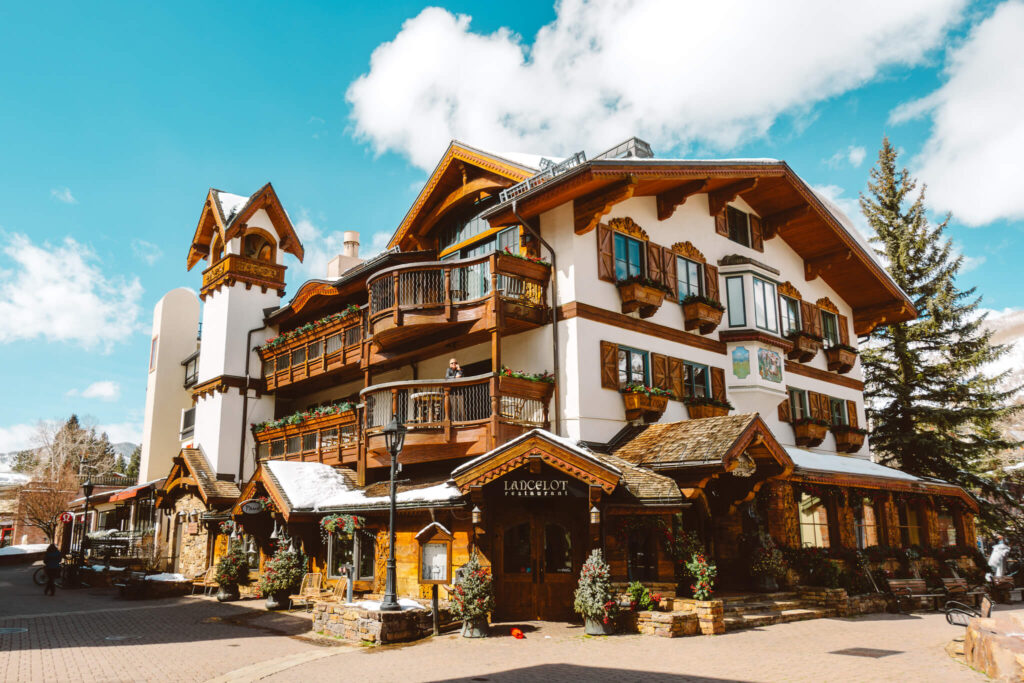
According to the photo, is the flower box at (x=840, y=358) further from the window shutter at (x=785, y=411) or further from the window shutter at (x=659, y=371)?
the window shutter at (x=659, y=371)

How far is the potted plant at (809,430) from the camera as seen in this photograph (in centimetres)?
2472

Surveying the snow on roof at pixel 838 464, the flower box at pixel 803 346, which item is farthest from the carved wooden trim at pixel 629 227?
the snow on roof at pixel 838 464

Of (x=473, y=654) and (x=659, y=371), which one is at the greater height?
(x=659, y=371)

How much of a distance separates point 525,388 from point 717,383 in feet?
23.8

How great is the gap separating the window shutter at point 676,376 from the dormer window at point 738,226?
5752mm

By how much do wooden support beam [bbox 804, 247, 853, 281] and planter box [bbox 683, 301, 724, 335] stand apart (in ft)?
22.6

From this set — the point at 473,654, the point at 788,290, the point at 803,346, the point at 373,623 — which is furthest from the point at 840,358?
the point at 373,623

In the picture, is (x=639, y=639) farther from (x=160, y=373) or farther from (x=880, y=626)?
(x=160, y=373)

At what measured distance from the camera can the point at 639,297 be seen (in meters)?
20.2

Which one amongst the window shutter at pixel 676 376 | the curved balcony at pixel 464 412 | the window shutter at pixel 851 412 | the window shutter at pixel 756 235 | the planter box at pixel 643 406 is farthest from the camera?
the window shutter at pixel 851 412

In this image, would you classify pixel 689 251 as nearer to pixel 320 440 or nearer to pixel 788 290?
pixel 788 290

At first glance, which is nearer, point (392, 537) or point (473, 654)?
point (473, 654)

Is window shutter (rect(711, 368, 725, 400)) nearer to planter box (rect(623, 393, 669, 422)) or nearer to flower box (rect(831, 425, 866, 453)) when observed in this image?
planter box (rect(623, 393, 669, 422))

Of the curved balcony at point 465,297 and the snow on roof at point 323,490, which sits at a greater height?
the curved balcony at point 465,297
